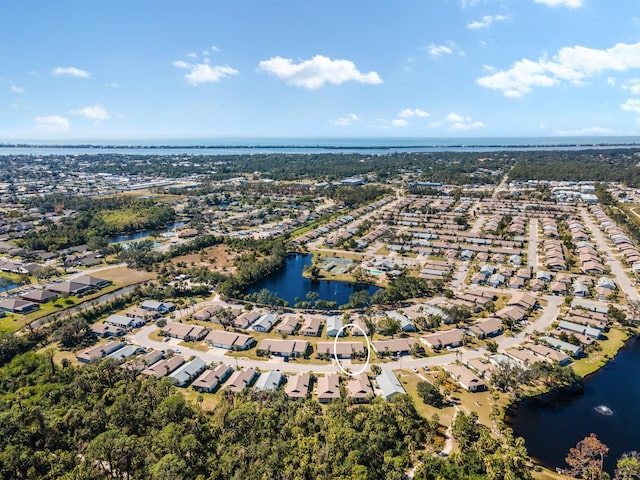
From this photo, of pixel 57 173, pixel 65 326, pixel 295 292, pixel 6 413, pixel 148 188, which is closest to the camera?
pixel 6 413

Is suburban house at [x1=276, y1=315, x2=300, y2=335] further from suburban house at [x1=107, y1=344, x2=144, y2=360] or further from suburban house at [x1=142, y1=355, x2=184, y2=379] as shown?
suburban house at [x1=107, y1=344, x2=144, y2=360]

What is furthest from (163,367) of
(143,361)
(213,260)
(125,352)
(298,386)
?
(213,260)

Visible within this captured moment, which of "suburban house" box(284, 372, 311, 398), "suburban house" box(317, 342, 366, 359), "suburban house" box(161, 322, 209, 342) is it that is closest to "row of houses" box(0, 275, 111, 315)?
"suburban house" box(161, 322, 209, 342)

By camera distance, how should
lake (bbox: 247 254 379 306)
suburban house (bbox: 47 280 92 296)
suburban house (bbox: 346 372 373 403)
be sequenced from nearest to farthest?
suburban house (bbox: 346 372 373 403), suburban house (bbox: 47 280 92 296), lake (bbox: 247 254 379 306)

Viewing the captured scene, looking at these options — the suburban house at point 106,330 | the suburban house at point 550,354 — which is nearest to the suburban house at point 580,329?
the suburban house at point 550,354

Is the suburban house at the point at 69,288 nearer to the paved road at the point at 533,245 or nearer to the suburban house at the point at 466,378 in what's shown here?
the suburban house at the point at 466,378

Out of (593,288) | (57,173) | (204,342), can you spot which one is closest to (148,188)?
(57,173)

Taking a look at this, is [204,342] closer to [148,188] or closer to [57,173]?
[148,188]
